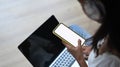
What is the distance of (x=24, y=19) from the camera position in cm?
126

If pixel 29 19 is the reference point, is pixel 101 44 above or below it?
below

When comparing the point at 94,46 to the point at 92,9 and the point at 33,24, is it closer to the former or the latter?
the point at 92,9

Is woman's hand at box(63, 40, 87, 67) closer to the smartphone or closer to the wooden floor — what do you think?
the smartphone

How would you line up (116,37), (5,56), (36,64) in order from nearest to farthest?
(116,37), (36,64), (5,56)

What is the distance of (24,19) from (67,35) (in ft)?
1.06

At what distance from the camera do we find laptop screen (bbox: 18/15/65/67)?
0.98 meters

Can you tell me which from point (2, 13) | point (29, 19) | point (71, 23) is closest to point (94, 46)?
point (71, 23)

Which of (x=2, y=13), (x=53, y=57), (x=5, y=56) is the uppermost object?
(x=2, y=13)

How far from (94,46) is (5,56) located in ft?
1.65

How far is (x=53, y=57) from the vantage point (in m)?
1.05

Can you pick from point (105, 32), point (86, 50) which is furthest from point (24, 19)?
point (105, 32)

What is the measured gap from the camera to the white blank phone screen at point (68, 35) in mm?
1030

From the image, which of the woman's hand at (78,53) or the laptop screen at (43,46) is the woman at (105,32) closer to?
the woman's hand at (78,53)

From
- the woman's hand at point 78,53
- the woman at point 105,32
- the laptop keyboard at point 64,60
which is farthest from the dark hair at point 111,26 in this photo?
the laptop keyboard at point 64,60
